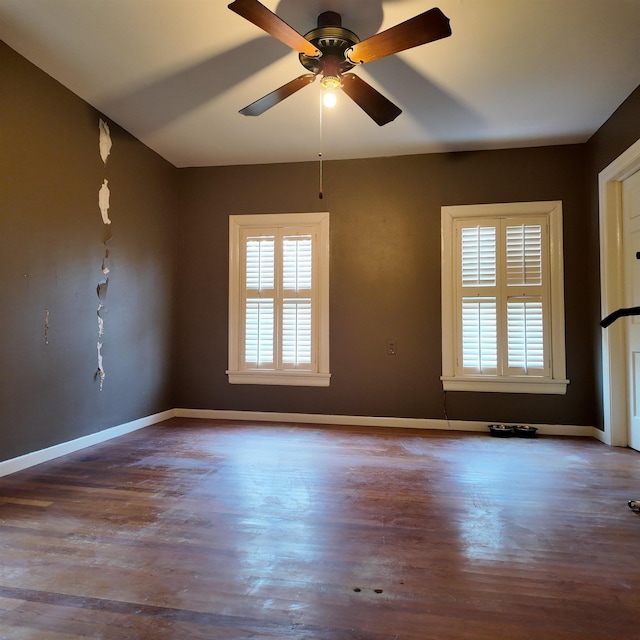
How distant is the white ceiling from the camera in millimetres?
2369

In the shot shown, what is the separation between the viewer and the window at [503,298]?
3.97 m

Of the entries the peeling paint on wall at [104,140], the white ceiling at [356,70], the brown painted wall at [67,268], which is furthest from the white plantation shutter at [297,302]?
the peeling paint on wall at [104,140]

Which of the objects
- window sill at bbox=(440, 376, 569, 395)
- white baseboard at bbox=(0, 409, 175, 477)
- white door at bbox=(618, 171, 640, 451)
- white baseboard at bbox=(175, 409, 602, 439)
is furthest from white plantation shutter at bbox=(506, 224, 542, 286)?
white baseboard at bbox=(0, 409, 175, 477)

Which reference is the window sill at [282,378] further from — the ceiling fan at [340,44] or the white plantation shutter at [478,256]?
the ceiling fan at [340,44]

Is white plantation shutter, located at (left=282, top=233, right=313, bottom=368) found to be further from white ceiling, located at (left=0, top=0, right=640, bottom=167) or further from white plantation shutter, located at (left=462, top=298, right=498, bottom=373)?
white plantation shutter, located at (left=462, top=298, right=498, bottom=373)

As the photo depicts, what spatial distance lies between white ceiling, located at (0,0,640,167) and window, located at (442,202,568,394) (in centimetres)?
77

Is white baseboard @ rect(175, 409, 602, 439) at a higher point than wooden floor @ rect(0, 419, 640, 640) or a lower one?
higher

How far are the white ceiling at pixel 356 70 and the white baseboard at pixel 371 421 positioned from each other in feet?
8.92

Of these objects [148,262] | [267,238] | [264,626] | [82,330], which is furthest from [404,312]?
[264,626]

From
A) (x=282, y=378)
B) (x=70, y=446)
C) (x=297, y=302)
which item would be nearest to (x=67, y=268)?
(x=70, y=446)

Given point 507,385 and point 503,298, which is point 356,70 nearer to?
point 503,298

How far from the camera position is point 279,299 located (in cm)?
445

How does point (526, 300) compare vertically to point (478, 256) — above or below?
below

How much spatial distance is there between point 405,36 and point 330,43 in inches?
22.7
